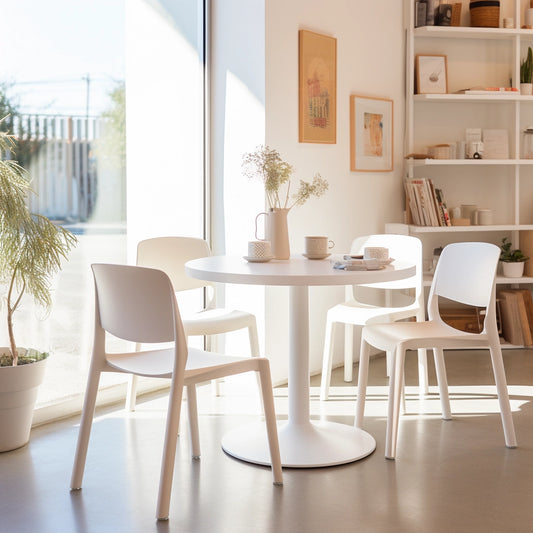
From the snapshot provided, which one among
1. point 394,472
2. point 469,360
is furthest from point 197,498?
point 469,360

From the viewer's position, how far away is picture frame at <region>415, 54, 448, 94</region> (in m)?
5.28

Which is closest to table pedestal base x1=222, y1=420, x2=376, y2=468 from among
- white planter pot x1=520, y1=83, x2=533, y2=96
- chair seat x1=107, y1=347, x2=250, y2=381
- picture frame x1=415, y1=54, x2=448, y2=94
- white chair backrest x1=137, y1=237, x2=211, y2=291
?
chair seat x1=107, y1=347, x2=250, y2=381

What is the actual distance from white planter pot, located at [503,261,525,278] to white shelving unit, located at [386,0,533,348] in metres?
0.07

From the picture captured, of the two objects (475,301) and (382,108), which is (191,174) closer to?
(382,108)

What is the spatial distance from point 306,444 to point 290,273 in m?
0.74

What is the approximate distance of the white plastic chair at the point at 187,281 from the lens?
3.57 metres

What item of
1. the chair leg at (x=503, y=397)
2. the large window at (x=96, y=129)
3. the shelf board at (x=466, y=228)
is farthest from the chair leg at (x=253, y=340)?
the shelf board at (x=466, y=228)

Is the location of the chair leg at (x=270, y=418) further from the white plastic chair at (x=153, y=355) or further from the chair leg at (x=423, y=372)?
the chair leg at (x=423, y=372)

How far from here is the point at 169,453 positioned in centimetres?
257

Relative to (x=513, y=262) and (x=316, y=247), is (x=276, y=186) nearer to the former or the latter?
(x=316, y=247)

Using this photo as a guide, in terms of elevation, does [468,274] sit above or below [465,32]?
below

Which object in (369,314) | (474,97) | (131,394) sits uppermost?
(474,97)

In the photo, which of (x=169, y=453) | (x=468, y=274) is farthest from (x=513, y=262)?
(x=169, y=453)

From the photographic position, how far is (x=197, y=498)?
278 cm
